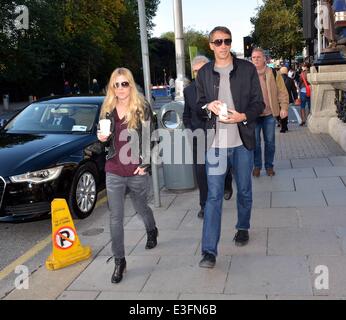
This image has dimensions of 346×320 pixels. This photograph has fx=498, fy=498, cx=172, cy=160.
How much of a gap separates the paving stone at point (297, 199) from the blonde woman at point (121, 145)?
2411mm

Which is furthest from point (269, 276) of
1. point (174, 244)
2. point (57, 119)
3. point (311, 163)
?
point (311, 163)

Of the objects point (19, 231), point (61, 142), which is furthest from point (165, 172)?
point (19, 231)

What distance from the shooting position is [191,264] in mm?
4355

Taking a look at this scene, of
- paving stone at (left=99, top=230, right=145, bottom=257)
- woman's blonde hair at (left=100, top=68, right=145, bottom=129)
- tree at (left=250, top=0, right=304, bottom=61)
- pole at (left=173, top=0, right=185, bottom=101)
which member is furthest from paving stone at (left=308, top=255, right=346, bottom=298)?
tree at (left=250, top=0, right=304, bottom=61)

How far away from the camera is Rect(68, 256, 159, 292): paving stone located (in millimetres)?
3992

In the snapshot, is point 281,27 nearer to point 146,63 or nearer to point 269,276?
point 146,63

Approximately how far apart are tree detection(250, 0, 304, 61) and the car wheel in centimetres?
3816

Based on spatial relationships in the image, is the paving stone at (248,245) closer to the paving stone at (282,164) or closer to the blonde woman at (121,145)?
the blonde woman at (121,145)

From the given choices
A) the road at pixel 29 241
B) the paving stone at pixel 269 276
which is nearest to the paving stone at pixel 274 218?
the paving stone at pixel 269 276

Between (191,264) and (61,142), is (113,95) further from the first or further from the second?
(61,142)

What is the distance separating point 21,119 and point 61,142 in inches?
57.0

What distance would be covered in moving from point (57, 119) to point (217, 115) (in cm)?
350

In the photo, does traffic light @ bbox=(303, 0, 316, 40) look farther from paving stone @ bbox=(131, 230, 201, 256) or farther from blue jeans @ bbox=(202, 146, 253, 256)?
blue jeans @ bbox=(202, 146, 253, 256)
